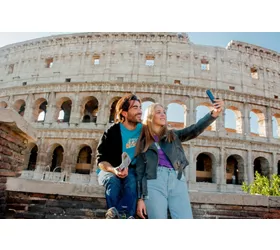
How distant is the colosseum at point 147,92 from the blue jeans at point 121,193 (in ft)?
45.7

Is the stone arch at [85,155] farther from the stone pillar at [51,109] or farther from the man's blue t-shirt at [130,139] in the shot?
the man's blue t-shirt at [130,139]

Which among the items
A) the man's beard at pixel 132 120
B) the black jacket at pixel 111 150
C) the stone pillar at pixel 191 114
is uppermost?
the stone pillar at pixel 191 114

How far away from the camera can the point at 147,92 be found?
17672mm

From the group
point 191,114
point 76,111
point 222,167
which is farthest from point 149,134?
point 76,111

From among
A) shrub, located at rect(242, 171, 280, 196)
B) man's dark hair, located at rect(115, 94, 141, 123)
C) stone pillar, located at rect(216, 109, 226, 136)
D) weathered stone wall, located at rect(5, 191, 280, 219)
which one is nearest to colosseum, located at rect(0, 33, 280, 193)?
stone pillar, located at rect(216, 109, 226, 136)

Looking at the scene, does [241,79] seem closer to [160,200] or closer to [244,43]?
[244,43]

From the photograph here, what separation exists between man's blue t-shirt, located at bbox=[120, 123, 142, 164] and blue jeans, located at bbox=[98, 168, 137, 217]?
0.77ft

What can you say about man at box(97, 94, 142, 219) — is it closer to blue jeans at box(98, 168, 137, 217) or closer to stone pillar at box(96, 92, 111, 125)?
blue jeans at box(98, 168, 137, 217)

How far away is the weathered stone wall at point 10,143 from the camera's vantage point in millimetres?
3420

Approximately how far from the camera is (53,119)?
17.8 m

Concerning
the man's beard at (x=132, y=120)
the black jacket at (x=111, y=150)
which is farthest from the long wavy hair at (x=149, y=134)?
the black jacket at (x=111, y=150)

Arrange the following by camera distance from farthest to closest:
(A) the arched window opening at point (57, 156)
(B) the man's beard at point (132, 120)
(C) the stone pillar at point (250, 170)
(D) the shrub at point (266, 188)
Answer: (A) the arched window opening at point (57, 156)
(C) the stone pillar at point (250, 170)
(D) the shrub at point (266, 188)
(B) the man's beard at point (132, 120)

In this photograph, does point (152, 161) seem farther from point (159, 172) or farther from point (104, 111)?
point (104, 111)

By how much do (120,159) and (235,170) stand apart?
58.9 feet
